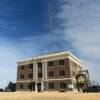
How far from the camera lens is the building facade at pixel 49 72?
64.4 metres

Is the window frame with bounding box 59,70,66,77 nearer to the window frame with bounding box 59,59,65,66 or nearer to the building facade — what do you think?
the building facade

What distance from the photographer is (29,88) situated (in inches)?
2859

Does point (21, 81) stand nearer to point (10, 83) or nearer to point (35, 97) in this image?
point (10, 83)

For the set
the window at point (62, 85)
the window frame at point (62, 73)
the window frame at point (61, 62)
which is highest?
the window frame at point (61, 62)

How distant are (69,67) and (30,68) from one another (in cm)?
1700

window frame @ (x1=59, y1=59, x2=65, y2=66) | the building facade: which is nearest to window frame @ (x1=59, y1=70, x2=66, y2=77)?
the building facade

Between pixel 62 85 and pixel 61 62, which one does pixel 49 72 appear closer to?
pixel 61 62

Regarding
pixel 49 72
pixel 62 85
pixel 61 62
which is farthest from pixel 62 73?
pixel 49 72

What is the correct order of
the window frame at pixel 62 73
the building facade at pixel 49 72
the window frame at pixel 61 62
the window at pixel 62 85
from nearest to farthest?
the window at pixel 62 85 → the building facade at pixel 49 72 → the window frame at pixel 62 73 → the window frame at pixel 61 62

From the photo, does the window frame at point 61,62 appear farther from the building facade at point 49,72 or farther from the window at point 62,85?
the window at point 62,85

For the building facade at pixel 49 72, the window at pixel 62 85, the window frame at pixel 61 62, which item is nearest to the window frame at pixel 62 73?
the building facade at pixel 49 72

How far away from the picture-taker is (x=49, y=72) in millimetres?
68938

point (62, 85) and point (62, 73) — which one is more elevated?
point (62, 73)

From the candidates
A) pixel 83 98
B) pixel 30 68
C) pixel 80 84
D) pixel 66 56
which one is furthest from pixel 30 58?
pixel 83 98
